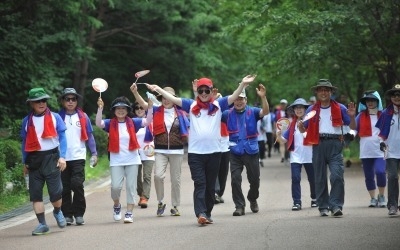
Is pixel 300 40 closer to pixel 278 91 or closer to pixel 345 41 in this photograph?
pixel 345 41

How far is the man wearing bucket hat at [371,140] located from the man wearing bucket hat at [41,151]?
5.35m

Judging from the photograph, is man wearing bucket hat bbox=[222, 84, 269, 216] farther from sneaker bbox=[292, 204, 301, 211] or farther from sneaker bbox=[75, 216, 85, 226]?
sneaker bbox=[75, 216, 85, 226]

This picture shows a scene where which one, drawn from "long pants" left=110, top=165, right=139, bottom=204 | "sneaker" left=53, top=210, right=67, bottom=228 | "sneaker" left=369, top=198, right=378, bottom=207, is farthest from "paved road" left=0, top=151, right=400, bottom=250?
"long pants" left=110, top=165, right=139, bottom=204

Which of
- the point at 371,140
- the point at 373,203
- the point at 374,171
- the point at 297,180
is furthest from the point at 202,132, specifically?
the point at 374,171

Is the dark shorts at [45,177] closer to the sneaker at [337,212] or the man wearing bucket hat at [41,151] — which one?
the man wearing bucket hat at [41,151]

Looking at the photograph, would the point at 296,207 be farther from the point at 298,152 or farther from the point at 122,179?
the point at 122,179

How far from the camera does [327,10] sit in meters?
23.7

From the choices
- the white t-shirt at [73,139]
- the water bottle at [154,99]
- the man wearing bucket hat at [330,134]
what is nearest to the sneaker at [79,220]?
the white t-shirt at [73,139]

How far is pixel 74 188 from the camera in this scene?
43.5ft

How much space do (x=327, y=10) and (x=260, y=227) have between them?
41.7 feet

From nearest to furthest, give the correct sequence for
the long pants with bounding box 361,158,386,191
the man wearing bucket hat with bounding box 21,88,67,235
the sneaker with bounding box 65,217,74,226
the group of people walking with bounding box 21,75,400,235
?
the man wearing bucket hat with bounding box 21,88,67,235, the group of people walking with bounding box 21,75,400,235, the sneaker with bounding box 65,217,74,226, the long pants with bounding box 361,158,386,191

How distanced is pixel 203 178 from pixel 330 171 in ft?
6.54

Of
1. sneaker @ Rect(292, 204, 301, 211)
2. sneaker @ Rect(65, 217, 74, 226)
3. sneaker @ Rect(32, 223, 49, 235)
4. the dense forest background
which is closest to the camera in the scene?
sneaker @ Rect(32, 223, 49, 235)

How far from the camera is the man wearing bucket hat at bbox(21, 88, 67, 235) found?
1214 cm
